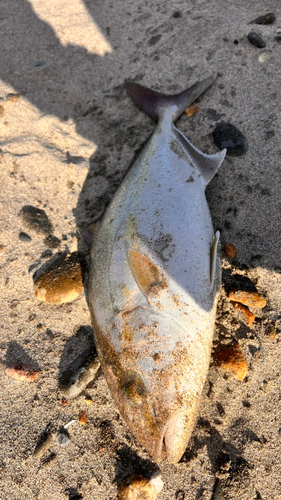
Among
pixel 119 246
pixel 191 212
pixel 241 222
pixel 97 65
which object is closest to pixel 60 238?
pixel 119 246

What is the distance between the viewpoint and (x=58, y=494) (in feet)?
6.82

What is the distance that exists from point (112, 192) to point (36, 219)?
0.83 meters

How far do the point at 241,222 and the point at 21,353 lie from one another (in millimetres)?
2299

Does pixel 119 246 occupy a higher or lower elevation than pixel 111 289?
higher

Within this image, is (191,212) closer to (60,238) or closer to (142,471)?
(60,238)

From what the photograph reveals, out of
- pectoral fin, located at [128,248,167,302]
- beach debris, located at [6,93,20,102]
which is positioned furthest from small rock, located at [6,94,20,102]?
pectoral fin, located at [128,248,167,302]

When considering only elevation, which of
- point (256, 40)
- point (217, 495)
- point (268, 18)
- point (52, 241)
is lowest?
point (217, 495)

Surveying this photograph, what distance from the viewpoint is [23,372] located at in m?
2.37

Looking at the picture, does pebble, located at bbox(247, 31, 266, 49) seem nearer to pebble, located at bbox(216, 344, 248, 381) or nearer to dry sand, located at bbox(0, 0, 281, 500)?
dry sand, located at bbox(0, 0, 281, 500)

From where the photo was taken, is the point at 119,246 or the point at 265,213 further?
the point at 265,213

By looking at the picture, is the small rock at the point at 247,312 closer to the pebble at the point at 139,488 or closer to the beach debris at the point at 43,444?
the pebble at the point at 139,488

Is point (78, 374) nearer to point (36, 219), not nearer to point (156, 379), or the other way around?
point (156, 379)

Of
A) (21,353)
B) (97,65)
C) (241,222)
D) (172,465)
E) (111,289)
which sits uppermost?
(97,65)

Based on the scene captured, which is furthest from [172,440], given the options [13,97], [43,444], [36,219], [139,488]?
[13,97]
